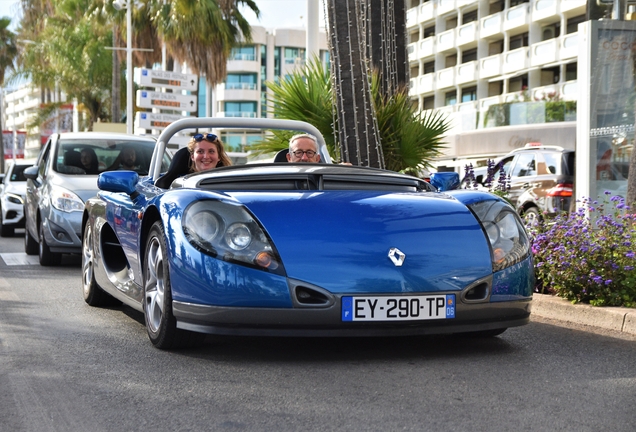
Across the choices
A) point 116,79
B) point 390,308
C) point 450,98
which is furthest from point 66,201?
point 450,98

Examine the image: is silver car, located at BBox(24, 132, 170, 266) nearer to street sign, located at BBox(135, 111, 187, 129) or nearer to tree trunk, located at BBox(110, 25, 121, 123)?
street sign, located at BBox(135, 111, 187, 129)

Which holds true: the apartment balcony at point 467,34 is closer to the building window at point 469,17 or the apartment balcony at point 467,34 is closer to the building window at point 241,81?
the building window at point 469,17

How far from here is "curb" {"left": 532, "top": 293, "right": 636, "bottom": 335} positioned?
6355 millimetres

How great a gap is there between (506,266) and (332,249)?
93 cm

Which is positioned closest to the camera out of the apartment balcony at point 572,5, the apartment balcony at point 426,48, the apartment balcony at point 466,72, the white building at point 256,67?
the apartment balcony at point 572,5

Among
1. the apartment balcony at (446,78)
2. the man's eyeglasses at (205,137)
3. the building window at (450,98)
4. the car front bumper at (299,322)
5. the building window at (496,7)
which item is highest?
the building window at (496,7)

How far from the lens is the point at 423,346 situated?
18.2 feet

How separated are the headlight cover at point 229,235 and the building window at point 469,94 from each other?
53.6 m

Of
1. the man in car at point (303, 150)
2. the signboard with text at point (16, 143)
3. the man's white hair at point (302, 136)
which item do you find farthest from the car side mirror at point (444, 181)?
the signboard with text at point (16, 143)

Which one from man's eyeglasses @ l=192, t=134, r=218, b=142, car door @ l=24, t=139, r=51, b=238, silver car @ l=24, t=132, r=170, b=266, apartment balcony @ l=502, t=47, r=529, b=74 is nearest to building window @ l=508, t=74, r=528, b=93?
apartment balcony @ l=502, t=47, r=529, b=74

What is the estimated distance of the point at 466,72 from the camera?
57.0 m

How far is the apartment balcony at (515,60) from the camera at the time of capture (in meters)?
51.4

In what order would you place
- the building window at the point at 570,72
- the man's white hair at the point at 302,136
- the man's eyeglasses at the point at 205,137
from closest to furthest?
the man's eyeglasses at the point at 205,137 < the man's white hair at the point at 302,136 < the building window at the point at 570,72

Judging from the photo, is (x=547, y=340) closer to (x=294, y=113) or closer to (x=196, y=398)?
(x=196, y=398)
